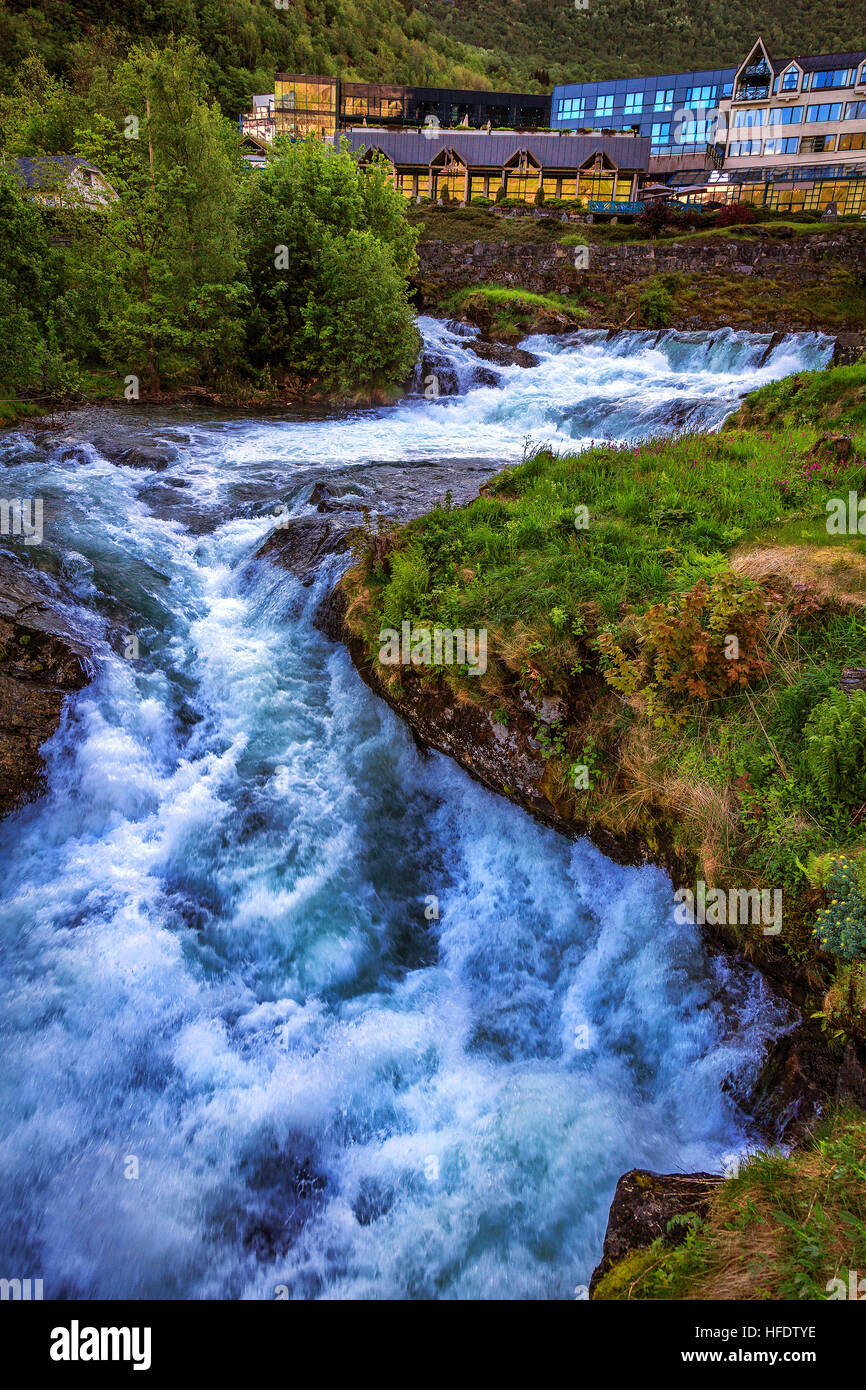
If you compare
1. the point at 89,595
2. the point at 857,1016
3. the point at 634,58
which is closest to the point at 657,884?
the point at 857,1016

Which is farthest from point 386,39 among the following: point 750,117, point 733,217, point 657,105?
point 733,217

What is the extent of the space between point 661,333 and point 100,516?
2804 cm

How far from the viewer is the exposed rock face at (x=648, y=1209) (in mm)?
4098

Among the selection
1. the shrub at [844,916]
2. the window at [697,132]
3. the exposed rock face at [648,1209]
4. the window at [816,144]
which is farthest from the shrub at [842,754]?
the window at [697,132]

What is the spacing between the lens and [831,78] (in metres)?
66.2

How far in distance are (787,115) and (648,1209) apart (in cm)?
9551

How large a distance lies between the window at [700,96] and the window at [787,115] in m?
13.0

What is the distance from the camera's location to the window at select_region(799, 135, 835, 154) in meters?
67.0

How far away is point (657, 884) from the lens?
6.49 meters

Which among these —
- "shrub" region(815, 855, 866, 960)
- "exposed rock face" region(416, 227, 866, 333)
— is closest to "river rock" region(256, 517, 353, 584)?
"shrub" region(815, 855, 866, 960)

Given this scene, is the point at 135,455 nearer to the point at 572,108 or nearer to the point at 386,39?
the point at 572,108

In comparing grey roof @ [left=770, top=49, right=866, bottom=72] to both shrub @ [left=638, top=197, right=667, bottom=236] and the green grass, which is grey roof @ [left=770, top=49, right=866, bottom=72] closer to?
shrub @ [left=638, top=197, right=667, bottom=236]

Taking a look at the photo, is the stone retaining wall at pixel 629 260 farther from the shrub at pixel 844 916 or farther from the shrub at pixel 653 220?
the shrub at pixel 844 916
